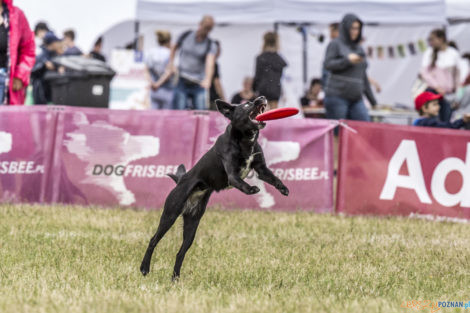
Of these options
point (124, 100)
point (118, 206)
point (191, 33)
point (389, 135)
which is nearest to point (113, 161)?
point (118, 206)

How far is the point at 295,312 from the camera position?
3.82m

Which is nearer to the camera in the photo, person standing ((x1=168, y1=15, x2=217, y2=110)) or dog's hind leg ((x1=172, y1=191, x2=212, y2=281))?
dog's hind leg ((x1=172, y1=191, x2=212, y2=281))

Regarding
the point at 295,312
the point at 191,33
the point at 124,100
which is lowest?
the point at 124,100

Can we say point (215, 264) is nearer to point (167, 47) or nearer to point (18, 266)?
point (18, 266)

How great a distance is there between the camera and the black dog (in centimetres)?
403

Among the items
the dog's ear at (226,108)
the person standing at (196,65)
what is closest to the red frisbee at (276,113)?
the dog's ear at (226,108)

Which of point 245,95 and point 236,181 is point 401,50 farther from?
point 236,181

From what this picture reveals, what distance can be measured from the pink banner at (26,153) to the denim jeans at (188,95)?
3710 mm

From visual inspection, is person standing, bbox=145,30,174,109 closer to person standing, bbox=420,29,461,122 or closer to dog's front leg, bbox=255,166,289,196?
person standing, bbox=420,29,461,122

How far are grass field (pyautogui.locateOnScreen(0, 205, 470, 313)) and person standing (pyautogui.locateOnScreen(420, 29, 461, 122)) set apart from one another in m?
5.38

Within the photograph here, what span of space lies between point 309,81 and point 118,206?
9.82 m

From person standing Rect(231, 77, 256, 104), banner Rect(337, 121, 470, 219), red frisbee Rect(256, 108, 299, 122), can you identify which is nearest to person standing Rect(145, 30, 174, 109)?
person standing Rect(231, 77, 256, 104)

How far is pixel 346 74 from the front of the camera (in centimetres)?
973

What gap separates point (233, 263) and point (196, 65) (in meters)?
6.49
